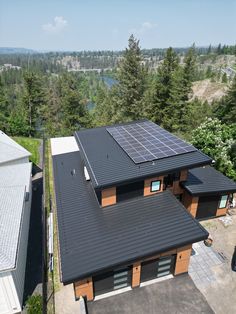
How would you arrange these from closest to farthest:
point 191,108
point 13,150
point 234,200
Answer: point 234,200 < point 13,150 < point 191,108

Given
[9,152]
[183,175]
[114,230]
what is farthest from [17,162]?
[183,175]

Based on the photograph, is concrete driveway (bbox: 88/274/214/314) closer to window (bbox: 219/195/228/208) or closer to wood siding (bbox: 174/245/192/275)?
wood siding (bbox: 174/245/192/275)

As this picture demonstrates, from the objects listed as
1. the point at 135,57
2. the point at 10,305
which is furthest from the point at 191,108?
the point at 10,305

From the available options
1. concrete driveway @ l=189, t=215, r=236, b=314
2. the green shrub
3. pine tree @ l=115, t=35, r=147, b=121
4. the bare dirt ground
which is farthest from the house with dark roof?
the bare dirt ground

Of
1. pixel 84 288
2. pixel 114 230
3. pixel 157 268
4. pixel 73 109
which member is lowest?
pixel 157 268

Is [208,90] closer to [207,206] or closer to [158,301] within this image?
[207,206]

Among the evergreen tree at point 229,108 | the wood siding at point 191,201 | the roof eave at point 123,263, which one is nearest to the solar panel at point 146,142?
the wood siding at point 191,201

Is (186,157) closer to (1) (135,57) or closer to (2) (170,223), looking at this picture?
(2) (170,223)
